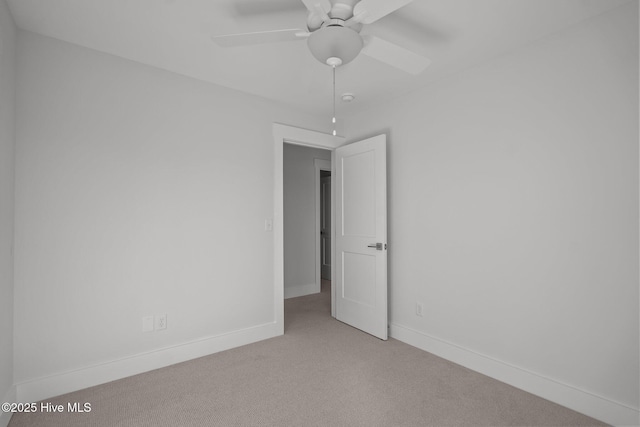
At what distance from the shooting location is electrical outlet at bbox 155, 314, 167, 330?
2.55 m

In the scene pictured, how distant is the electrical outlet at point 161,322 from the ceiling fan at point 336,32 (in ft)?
6.89

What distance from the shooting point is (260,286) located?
124 inches

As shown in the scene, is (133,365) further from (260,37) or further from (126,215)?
(260,37)

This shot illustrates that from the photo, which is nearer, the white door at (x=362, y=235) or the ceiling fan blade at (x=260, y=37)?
A: the ceiling fan blade at (x=260, y=37)

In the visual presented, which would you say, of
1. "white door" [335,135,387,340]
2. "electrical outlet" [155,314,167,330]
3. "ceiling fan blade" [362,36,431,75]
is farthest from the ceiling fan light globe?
"electrical outlet" [155,314,167,330]

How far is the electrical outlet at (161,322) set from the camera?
2.55 metres

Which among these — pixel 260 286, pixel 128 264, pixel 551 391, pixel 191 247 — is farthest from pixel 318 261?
pixel 551 391

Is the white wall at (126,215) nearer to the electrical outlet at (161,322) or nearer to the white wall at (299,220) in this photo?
the electrical outlet at (161,322)

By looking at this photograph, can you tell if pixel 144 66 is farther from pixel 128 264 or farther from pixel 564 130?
pixel 564 130

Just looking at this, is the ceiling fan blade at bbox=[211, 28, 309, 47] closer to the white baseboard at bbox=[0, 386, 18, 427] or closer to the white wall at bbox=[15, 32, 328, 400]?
the white wall at bbox=[15, 32, 328, 400]

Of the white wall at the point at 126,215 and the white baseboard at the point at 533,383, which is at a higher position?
the white wall at the point at 126,215

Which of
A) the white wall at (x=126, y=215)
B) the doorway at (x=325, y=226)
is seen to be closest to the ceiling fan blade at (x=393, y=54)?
the white wall at (x=126, y=215)

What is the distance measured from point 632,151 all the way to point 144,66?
10.9 feet

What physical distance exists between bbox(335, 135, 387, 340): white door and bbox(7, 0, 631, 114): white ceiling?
2.85 ft
